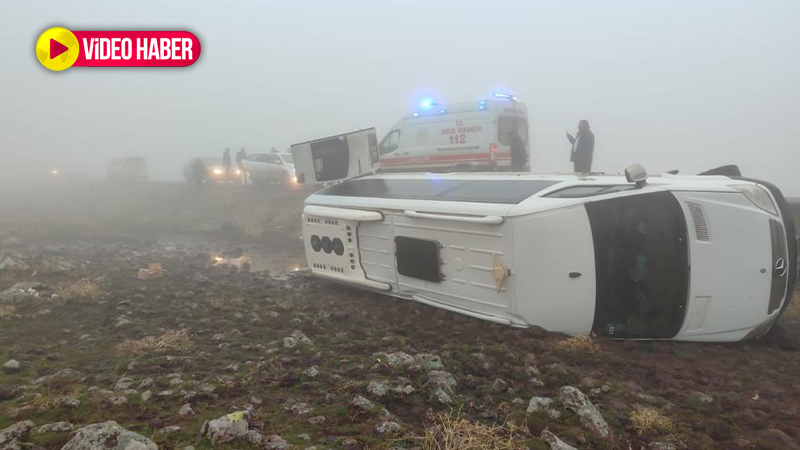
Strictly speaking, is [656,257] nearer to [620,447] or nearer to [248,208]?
[620,447]

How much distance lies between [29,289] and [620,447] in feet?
24.5

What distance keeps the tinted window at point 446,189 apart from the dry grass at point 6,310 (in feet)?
14.0

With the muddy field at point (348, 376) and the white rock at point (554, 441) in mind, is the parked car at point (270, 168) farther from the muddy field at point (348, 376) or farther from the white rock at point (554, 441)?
the white rock at point (554, 441)

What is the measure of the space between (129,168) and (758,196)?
36327 mm


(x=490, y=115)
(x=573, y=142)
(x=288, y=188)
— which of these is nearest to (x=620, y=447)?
(x=573, y=142)

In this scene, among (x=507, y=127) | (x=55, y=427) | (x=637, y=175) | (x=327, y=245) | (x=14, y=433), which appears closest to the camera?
(x=14, y=433)

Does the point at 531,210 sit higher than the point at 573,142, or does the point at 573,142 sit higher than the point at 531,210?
the point at 573,142

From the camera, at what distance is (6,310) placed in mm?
5605

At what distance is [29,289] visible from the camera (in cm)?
658

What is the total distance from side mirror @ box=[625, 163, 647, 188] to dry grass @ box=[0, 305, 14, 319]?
7.03m

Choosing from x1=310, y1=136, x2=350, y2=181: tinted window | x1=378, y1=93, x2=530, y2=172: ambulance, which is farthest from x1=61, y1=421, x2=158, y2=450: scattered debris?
x1=378, y1=93, x2=530, y2=172: ambulance

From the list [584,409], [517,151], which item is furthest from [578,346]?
A: [517,151]

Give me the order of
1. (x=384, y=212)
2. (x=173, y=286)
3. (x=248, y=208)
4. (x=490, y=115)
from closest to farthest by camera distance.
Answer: (x=384, y=212) < (x=173, y=286) < (x=490, y=115) < (x=248, y=208)

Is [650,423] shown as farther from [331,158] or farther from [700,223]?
[331,158]
